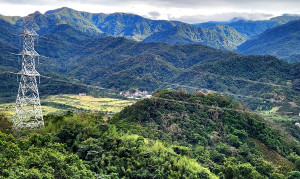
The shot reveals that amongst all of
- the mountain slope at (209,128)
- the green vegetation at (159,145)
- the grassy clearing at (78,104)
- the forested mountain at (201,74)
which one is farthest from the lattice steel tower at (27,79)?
the forested mountain at (201,74)

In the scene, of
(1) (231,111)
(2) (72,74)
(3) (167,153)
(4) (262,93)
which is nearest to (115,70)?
(2) (72,74)

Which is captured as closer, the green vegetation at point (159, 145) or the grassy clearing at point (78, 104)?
the green vegetation at point (159, 145)

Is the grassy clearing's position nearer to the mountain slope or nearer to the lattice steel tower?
the mountain slope

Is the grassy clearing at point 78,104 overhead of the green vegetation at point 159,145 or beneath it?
beneath

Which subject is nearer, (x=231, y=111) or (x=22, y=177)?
(x=22, y=177)

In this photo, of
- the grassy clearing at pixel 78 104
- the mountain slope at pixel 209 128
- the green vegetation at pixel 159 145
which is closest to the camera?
the green vegetation at pixel 159 145

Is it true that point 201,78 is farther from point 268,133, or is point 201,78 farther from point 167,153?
point 167,153

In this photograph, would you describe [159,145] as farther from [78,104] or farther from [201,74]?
[201,74]

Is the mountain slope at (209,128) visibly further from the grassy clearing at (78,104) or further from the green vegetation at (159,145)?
the grassy clearing at (78,104)

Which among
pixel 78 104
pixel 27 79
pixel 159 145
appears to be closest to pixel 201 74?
pixel 78 104
